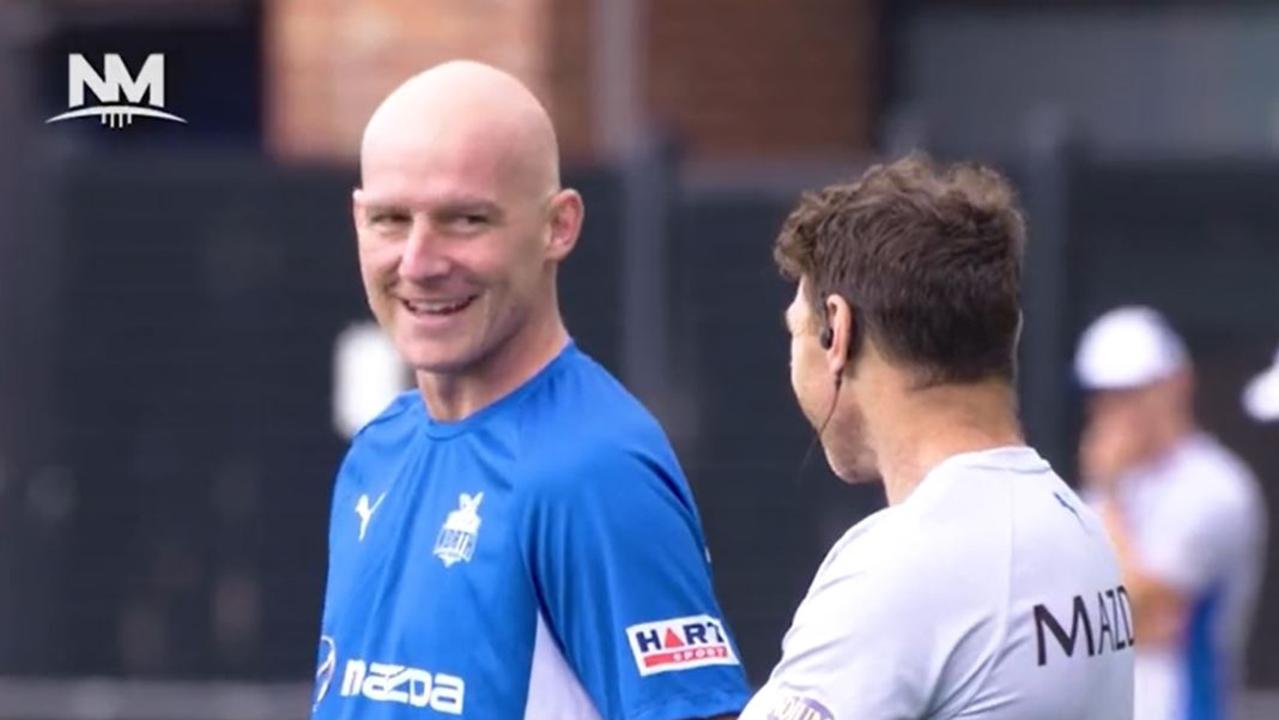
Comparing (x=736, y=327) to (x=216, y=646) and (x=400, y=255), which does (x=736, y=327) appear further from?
(x=400, y=255)

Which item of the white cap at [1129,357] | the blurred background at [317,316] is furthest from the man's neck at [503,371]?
the blurred background at [317,316]

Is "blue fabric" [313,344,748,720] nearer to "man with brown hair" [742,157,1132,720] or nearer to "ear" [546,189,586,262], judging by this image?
"ear" [546,189,586,262]

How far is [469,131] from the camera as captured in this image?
154 inches

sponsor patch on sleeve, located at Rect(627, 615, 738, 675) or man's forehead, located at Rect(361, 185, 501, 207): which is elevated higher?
man's forehead, located at Rect(361, 185, 501, 207)

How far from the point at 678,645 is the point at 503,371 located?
1.58 ft

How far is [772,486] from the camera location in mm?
10133

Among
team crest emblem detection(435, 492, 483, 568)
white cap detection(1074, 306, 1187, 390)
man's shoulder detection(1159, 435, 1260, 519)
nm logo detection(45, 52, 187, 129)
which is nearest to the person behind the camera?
team crest emblem detection(435, 492, 483, 568)

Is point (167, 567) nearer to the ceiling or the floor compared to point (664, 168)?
nearer to the floor

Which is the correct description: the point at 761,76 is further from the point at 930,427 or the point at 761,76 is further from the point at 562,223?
the point at 930,427

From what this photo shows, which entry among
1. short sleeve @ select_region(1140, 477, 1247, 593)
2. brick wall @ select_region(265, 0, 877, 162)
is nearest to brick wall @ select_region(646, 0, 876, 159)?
brick wall @ select_region(265, 0, 877, 162)

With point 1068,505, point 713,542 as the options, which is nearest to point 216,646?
point 713,542

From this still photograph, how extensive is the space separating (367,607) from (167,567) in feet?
21.8

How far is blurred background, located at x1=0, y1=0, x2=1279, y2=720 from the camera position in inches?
388

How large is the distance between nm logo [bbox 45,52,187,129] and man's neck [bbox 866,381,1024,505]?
1.89m
